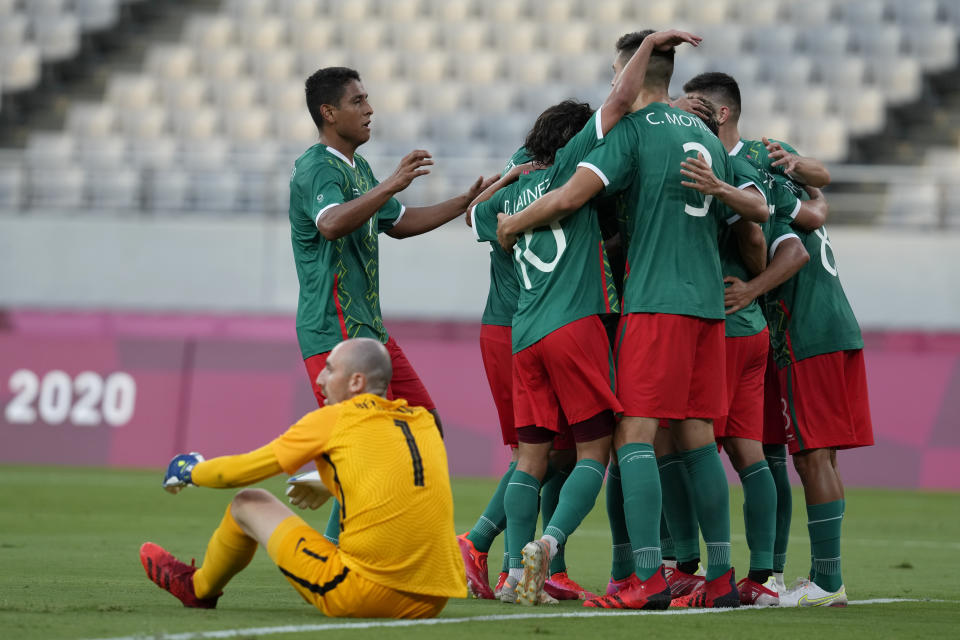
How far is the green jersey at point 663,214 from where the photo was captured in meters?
5.21

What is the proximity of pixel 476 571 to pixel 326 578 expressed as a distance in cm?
140

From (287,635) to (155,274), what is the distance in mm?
11908

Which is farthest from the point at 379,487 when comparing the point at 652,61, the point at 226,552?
the point at 652,61

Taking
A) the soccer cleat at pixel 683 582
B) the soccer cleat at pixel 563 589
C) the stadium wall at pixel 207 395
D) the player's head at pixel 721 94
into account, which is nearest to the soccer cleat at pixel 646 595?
the soccer cleat at pixel 563 589

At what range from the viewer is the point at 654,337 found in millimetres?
5156

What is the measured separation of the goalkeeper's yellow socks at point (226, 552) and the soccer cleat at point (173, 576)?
11 centimetres

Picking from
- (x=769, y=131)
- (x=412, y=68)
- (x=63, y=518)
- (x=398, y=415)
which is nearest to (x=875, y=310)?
(x=769, y=131)

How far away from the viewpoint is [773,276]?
574 cm

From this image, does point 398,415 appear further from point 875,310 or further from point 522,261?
point 875,310

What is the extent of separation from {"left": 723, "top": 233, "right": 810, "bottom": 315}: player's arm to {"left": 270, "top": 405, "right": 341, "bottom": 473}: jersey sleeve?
2.01m

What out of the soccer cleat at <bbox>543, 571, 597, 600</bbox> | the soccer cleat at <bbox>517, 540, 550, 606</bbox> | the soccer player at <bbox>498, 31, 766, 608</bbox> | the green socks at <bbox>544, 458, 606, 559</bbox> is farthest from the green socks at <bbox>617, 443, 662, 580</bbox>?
the soccer cleat at <bbox>543, 571, 597, 600</bbox>

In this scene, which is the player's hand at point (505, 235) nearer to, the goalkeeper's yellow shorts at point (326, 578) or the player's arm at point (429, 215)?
the player's arm at point (429, 215)

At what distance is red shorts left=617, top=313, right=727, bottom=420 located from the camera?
5.15 meters

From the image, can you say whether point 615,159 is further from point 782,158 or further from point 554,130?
point 782,158
